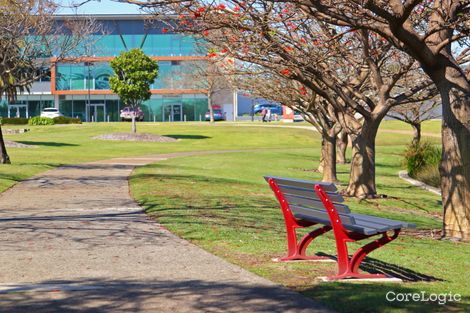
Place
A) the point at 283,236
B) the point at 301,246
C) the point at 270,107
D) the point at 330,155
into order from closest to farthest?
the point at 301,246 → the point at 283,236 → the point at 330,155 → the point at 270,107

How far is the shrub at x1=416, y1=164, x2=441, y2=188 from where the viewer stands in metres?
29.8

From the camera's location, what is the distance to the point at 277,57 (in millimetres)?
18953

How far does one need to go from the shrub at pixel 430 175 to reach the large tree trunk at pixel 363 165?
7889 mm

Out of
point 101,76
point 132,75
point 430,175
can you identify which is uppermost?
point 101,76

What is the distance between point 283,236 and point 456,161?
3.33 meters

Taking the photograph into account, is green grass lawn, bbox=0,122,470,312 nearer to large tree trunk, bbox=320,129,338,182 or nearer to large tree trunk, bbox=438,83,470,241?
large tree trunk, bbox=438,83,470,241

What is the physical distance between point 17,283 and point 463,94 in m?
8.13

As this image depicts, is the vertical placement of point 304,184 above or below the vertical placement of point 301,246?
above

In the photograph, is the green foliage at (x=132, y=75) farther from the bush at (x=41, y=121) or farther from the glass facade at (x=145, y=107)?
the glass facade at (x=145, y=107)

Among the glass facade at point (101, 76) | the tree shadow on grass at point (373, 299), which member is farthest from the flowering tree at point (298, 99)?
the glass facade at point (101, 76)

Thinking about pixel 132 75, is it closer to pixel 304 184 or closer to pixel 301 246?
pixel 301 246

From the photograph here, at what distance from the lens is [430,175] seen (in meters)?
31.0

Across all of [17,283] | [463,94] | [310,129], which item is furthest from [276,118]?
[17,283]

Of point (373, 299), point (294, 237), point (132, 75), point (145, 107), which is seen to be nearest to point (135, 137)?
point (132, 75)
